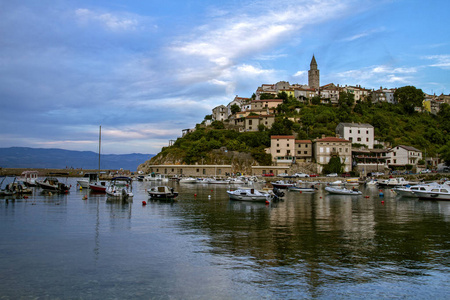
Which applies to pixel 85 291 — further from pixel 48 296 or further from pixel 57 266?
pixel 57 266

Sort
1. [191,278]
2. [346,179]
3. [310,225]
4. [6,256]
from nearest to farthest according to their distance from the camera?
[191,278] < [6,256] < [310,225] < [346,179]

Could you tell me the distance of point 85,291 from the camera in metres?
12.6

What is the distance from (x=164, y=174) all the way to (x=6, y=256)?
83.4 m

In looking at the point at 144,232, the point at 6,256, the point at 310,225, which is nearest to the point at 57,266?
the point at 6,256

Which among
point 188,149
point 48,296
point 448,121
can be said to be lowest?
point 48,296

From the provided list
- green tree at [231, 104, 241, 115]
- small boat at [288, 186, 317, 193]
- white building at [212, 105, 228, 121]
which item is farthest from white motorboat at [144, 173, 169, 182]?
green tree at [231, 104, 241, 115]

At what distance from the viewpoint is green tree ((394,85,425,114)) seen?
13100cm

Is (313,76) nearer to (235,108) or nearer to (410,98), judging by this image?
(410,98)

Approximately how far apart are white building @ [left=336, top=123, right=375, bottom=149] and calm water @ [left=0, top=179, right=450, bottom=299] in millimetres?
71639

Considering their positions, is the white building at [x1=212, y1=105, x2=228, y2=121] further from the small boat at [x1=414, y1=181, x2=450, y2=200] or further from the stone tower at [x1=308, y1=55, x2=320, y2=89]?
the small boat at [x1=414, y1=181, x2=450, y2=200]

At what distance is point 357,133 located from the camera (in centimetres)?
10000

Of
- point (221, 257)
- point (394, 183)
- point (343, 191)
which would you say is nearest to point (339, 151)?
point (394, 183)

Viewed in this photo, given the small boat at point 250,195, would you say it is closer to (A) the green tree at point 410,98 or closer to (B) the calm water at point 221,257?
(B) the calm water at point 221,257

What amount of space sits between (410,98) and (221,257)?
136 m
